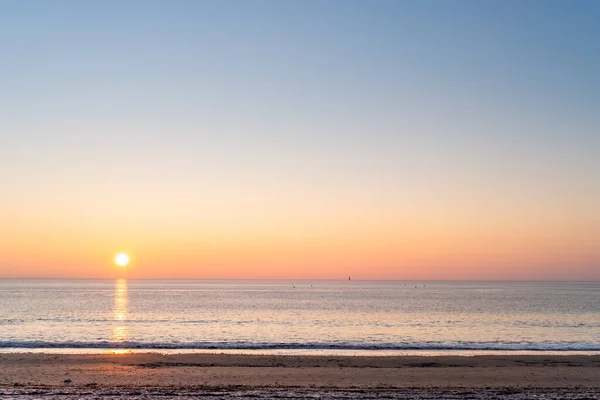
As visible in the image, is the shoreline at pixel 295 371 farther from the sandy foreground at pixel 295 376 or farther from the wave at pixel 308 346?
the wave at pixel 308 346

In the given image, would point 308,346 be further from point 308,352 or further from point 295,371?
point 295,371

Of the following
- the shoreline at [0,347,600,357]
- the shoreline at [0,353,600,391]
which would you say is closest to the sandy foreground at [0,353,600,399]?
the shoreline at [0,353,600,391]

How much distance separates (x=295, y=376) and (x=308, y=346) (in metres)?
16.9

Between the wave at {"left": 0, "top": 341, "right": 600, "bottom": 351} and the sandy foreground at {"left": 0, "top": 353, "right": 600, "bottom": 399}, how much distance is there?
6.48 m

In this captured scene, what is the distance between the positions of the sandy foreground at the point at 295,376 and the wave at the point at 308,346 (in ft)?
21.2

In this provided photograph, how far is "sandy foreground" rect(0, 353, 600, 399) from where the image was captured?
23641 millimetres

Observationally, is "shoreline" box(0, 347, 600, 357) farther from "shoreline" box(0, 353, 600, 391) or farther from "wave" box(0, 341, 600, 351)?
"shoreline" box(0, 353, 600, 391)

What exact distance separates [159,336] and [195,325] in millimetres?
12281

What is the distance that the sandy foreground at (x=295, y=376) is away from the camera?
2364 cm

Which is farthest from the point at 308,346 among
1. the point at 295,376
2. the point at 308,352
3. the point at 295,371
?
the point at 295,376

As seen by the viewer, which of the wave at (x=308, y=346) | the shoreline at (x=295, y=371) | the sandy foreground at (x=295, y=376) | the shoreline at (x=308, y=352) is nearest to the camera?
the sandy foreground at (x=295, y=376)

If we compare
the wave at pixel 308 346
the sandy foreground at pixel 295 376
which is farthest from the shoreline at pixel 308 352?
the sandy foreground at pixel 295 376

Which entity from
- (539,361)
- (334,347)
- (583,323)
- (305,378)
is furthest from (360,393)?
(583,323)

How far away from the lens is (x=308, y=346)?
153ft
